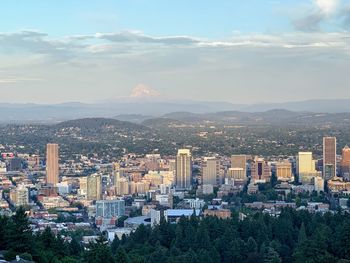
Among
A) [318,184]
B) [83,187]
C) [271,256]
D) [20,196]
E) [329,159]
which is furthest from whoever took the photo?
[329,159]

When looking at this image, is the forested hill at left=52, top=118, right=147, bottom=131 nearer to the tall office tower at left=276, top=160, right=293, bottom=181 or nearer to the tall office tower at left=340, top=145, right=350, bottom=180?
the tall office tower at left=340, top=145, right=350, bottom=180

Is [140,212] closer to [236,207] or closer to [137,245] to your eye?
[236,207]

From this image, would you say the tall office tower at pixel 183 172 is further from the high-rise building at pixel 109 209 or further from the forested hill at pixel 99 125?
the forested hill at pixel 99 125

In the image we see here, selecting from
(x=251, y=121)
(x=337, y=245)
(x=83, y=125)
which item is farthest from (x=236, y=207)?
(x=251, y=121)

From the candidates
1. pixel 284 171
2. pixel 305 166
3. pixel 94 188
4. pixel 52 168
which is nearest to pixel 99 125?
pixel 52 168

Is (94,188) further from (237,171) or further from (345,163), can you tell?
(345,163)

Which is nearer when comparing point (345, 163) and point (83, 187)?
point (83, 187)

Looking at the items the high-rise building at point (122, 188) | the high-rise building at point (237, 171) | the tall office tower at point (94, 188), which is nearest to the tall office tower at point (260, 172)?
the high-rise building at point (237, 171)
